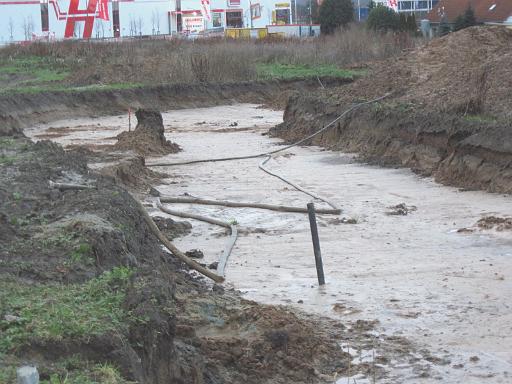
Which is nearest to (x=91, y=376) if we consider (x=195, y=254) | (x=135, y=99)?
(x=195, y=254)

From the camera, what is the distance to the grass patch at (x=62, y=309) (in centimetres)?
562

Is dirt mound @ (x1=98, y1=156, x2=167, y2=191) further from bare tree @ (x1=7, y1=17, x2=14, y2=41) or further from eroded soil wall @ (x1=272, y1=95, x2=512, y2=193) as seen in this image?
bare tree @ (x1=7, y1=17, x2=14, y2=41)

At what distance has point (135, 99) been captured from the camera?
124 feet

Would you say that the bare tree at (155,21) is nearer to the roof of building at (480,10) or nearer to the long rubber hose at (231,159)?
the roof of building at (480,10)

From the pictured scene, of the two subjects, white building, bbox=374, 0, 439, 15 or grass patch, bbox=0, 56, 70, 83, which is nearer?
grass patch, bbox=0, 56, 70, 83

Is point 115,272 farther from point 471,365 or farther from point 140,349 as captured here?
point 471,365

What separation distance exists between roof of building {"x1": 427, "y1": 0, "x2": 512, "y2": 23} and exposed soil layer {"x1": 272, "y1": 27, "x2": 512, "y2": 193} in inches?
1242

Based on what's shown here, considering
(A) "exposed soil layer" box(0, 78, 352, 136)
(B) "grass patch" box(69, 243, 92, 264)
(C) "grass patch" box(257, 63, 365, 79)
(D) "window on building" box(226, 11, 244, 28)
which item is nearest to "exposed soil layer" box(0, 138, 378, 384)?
(B) "grass patch" box(69, 243, 92, 264)

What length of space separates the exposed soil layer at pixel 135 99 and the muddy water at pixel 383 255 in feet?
43.4

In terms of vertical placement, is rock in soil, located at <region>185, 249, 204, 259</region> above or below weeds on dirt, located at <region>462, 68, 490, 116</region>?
below

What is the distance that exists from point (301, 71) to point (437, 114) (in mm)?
25030

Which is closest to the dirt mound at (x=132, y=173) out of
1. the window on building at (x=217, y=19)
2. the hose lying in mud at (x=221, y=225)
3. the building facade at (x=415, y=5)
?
the hose lying in mud at (x=221, y=225)

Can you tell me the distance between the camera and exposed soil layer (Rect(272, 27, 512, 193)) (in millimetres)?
17453

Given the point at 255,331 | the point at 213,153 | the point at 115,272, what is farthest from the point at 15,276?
the point at 213,153
